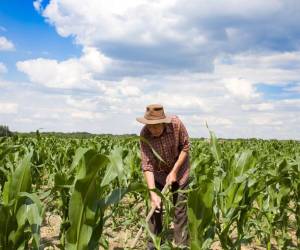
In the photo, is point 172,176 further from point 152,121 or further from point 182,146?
point 152,121

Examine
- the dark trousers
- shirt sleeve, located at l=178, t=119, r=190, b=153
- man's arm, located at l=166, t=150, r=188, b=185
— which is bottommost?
the dark trousers

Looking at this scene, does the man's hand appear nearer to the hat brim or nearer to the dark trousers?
the dark trousers

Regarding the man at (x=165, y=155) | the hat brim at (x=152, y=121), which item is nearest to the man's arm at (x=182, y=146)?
the man at (x=165, y=155)

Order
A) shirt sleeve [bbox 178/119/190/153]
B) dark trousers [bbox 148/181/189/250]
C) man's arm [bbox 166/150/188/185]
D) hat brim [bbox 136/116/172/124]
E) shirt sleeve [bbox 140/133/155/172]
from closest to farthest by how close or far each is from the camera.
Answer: hat brim [bbox 136/116/172/124], man's arm [bbox 166/150/188/185], shirt sleeve [bbox 140/133/155/172], shirt sleeve [bbox 178/119/190/153], dark trousers [bbox 148/181/189/250]

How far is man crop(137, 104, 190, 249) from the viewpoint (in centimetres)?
433

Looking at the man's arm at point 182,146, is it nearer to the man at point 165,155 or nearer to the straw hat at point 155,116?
the man at point 165,155

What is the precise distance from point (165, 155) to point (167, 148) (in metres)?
0.08

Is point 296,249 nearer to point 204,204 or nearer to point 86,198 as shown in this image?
point 204,204

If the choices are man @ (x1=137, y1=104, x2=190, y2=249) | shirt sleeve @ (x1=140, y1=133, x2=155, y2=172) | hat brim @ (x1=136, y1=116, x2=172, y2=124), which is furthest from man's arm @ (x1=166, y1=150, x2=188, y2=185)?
hat brim @ (x1=136, y1=116, x2=172, y2=124)

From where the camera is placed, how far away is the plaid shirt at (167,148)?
4586 millimetres

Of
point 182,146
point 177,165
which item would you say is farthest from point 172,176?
point 182,146

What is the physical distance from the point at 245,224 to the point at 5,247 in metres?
2.52

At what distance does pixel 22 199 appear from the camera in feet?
8.54

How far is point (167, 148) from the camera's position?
182 inches
